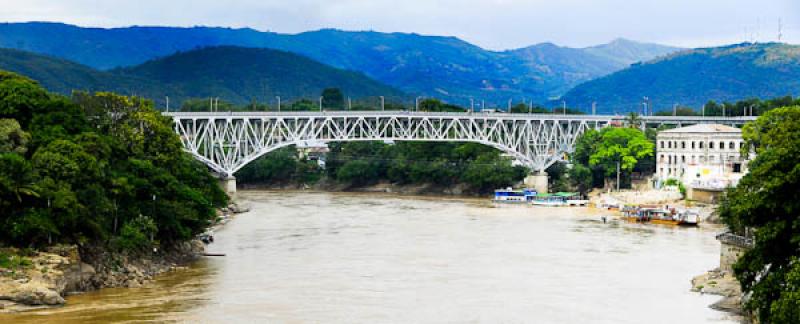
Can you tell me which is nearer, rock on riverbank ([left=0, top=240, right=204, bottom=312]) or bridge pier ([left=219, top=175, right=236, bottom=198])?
rock on riverbank ([left=0, top=240, right=204, bottom=312])

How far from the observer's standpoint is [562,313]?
45844mm

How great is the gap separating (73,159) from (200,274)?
817 cm

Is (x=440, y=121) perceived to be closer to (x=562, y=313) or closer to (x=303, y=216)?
(x=303, y=216)

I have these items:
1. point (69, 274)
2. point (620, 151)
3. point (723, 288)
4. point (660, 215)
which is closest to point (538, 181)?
point (620, 151)

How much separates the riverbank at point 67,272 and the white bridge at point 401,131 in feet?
163

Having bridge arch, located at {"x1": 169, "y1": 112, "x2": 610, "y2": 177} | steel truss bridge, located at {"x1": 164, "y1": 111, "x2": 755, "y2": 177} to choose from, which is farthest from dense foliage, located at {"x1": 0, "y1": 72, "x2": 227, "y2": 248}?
bridge arch, located at {"x1": 169, "y1": 112, "x2": 610, "y2": 177}

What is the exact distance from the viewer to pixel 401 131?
124 m

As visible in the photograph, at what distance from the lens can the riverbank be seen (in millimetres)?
44719

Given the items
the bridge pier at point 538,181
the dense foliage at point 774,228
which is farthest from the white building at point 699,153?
the dense foliage at point 774,228

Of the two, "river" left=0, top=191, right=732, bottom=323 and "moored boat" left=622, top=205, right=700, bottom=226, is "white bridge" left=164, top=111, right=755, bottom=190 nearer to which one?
"river" left=0, top=191, right=732, bottom=323

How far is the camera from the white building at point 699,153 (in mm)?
101669

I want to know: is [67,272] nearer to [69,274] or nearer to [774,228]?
[69,274]

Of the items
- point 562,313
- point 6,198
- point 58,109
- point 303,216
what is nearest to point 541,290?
point 562,313

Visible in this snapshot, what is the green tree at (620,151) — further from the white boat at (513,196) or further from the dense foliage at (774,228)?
the dense foliage at (774,228)
